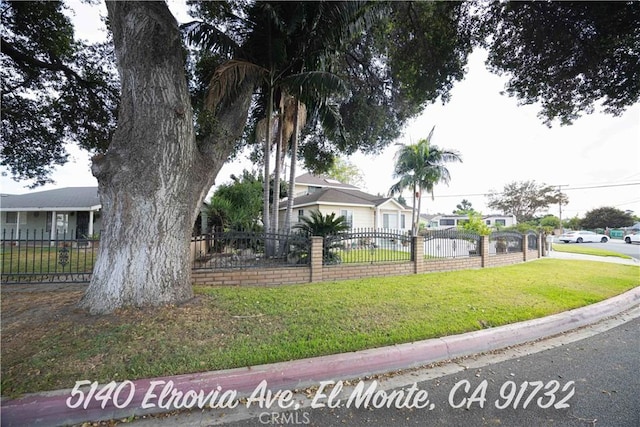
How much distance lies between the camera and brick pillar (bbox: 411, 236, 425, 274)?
26.2ft

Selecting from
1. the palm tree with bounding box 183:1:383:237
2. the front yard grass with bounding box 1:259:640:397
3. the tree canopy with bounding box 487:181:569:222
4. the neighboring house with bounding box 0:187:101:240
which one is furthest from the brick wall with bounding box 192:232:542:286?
the tree canopy with bounding box 487:181:569:222

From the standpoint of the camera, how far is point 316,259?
6707 millimetres

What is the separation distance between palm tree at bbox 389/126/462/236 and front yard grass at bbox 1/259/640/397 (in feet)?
49.5

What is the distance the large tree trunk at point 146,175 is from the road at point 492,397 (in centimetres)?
223

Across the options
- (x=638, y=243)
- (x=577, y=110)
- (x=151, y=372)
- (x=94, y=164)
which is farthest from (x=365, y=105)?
(x=638, y=243)

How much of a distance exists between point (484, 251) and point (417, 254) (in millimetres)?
3337

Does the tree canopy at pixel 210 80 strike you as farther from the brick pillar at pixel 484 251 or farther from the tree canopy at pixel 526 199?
the tree canopy at pixel 526 199

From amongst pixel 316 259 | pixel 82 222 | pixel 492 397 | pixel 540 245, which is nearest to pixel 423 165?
pixel 540 245

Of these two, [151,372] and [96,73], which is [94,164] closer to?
[151,372]

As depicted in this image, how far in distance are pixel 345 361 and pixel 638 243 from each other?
129 ft

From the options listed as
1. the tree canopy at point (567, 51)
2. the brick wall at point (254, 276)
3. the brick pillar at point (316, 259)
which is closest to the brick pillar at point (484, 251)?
the tree canopy at point (567, 51)

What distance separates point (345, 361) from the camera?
3.13 meters

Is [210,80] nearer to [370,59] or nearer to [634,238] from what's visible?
[370,59]

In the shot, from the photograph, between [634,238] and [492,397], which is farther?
[634,238]
